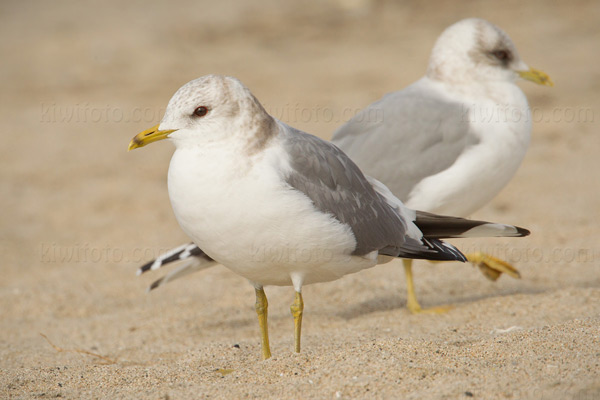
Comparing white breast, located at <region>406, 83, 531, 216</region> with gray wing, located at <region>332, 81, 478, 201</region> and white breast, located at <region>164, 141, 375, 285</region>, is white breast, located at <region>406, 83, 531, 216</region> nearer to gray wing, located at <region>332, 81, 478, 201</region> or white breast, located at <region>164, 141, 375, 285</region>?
gray wing, located at <region>332, 81, 478, 201</region>

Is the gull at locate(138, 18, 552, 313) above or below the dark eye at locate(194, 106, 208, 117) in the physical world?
below

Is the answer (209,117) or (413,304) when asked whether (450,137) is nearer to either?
(413,304)

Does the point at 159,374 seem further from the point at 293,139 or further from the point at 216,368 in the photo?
the point at 293,139

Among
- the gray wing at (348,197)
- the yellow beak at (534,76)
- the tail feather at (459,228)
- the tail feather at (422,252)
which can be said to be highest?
the yellow beak at (534,76)

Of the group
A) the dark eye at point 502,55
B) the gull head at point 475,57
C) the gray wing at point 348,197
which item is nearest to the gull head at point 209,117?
the gray wing at point 348,197

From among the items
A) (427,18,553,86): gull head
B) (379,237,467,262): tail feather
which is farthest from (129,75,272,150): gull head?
(427,18,553,86): gull head

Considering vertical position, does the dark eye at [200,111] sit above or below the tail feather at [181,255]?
above

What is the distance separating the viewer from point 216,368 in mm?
3551

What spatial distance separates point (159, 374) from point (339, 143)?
2.05 meters

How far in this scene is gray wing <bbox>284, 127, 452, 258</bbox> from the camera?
3418 mm

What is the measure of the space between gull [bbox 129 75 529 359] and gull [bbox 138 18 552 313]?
0.98m

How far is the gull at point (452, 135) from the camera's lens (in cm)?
466

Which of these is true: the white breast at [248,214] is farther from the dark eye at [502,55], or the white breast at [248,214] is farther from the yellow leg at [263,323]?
the dark eye at [502,55]

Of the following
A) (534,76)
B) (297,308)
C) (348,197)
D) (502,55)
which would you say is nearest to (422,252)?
(348,197)
